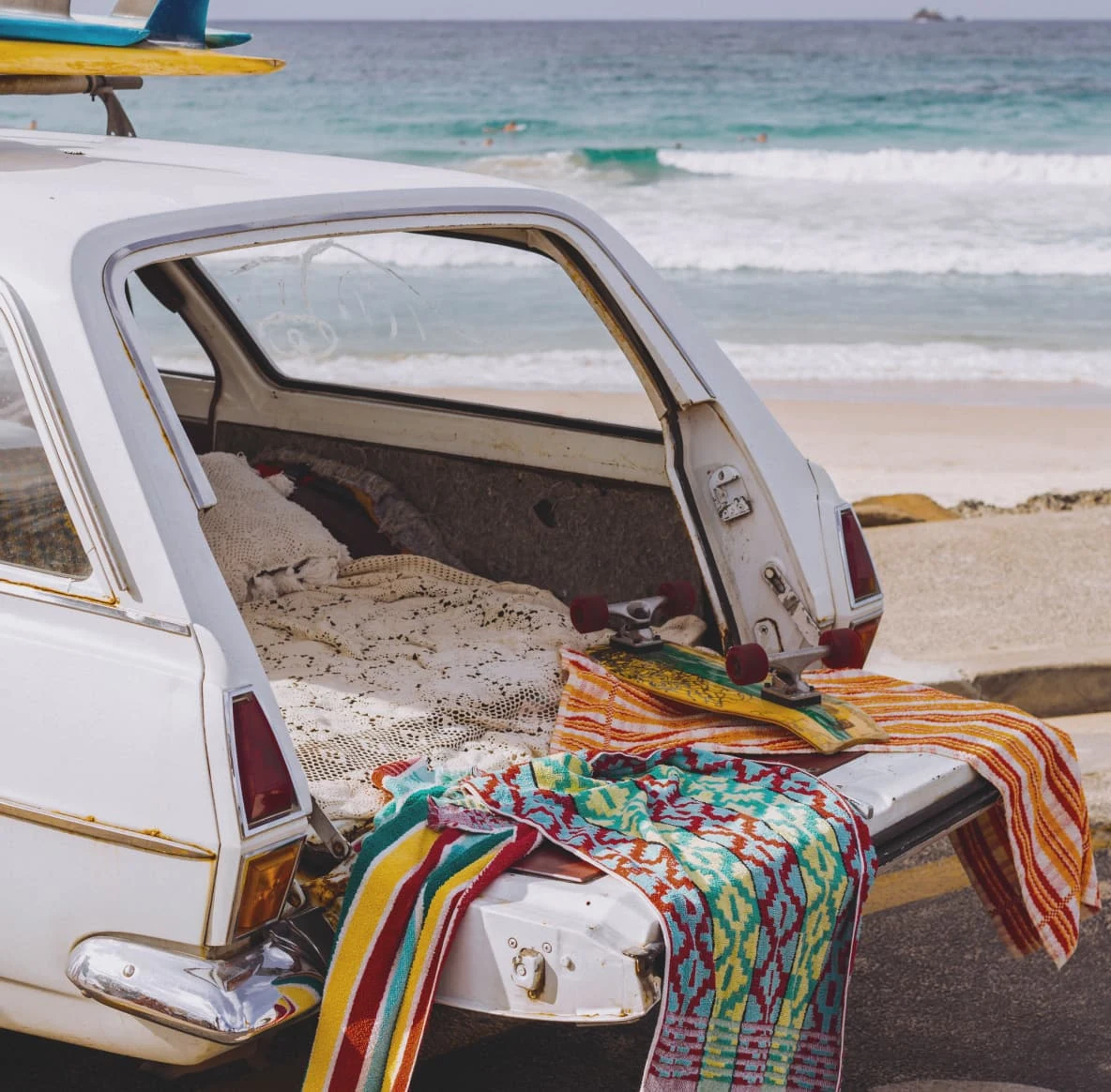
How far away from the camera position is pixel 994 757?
299cm

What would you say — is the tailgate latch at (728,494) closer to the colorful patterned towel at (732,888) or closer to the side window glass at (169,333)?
the colorful patterned towel at (732,888)

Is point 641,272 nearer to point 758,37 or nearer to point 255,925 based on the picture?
point 255,925

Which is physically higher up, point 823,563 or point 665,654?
point 823,563

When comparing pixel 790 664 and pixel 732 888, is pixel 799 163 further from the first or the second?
pixel 732 888

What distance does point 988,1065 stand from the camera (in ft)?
11.3

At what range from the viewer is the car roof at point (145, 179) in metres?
2.69

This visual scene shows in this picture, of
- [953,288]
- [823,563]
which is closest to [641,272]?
[823,563]

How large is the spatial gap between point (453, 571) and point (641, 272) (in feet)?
3.77

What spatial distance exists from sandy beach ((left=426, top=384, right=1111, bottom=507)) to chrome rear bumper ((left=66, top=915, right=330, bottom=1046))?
19.0 feet

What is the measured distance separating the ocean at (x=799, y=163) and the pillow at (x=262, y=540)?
7634mm

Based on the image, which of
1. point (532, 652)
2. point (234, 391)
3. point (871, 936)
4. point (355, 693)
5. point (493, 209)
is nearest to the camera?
point (493, 209)

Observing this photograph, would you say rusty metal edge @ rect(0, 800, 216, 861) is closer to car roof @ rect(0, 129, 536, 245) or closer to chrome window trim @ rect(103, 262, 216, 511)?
chrome window trim @ rect(103, 262, 216, 511)

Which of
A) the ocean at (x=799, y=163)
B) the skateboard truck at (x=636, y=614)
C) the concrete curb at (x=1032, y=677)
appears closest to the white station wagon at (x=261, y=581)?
the skateboard truck at (x=636, y=614)

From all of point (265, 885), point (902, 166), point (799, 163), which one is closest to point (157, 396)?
point (265, 885)
